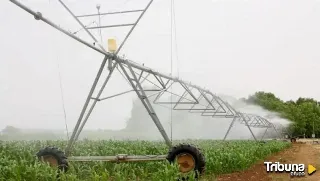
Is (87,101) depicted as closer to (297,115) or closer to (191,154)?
(191,154)

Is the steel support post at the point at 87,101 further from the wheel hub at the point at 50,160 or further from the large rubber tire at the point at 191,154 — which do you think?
the large rubber tire at the point at 191,154

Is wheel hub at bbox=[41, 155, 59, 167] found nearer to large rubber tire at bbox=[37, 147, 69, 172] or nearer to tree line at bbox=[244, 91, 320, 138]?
large rubber tire at bbox=[37, 147, 69, 172]

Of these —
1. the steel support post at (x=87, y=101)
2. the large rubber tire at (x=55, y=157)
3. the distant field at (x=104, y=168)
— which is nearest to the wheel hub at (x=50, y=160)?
the large rubber tire at (x=55, y=157)

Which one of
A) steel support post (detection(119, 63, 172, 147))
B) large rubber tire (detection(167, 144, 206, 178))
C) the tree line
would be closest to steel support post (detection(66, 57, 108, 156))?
steel support post (detection(119, 63, 172, 147))

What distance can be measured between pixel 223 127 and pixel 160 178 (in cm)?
5910

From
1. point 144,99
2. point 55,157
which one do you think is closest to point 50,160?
point 55,157

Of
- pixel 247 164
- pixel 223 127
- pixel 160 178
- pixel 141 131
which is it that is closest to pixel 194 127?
pixel 223 127

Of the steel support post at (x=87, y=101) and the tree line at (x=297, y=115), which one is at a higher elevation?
the tree line at (x=297, y=115)

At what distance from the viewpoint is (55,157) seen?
1108 cm

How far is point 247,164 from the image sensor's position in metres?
17.8

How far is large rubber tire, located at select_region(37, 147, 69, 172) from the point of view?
Result: 10958 mm

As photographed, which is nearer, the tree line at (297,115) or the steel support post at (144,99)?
the steel support post at (144,99)

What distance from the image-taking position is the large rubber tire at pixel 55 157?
1096cm

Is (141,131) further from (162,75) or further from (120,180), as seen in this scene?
(120,180)
